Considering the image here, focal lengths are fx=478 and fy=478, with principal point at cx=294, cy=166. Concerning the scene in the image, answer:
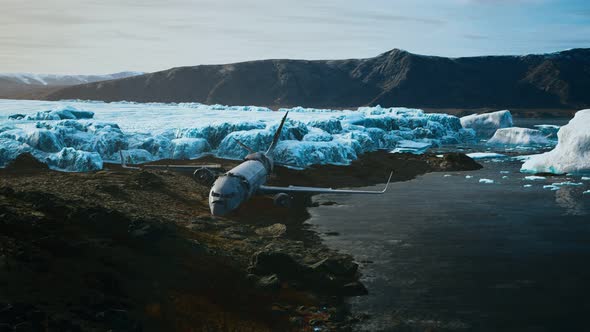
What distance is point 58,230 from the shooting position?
29438 mm

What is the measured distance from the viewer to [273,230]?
41.3m

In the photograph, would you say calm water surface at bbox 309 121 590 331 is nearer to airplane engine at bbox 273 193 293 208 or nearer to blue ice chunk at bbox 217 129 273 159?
airplane engine at bbox 273 193 293 208

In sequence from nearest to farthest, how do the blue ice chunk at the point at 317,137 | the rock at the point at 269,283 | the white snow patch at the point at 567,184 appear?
the rock at the point at 269,283 < the white snow patch at the point at 567,184 < the blue ice chunk at the point at 317,137

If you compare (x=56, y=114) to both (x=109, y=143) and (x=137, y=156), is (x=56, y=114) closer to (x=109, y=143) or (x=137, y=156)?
(x=109, y=143)

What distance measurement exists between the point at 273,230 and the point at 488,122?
148 meters

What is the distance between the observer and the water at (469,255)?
26453 millimetres

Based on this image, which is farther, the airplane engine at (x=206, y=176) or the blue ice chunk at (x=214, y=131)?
the blue ice chunk at (x=214, y=131)

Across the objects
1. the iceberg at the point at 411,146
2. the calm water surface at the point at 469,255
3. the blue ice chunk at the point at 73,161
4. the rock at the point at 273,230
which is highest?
the blue ice chunk at the point at 73,161

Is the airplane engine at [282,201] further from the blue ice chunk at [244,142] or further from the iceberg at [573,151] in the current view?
the iceberg at [573,151]

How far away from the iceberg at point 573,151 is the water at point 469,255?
29.0 ft

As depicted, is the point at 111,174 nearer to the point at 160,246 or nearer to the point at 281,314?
the point at 160,246

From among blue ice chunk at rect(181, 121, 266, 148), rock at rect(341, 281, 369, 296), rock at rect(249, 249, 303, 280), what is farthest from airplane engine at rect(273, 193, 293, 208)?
blue ice chunk at rect(181, 121, 266, 148)

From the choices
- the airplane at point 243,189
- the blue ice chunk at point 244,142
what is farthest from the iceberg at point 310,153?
the airplane at point 243,189

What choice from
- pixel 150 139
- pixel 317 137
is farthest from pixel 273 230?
pixel 317 137
